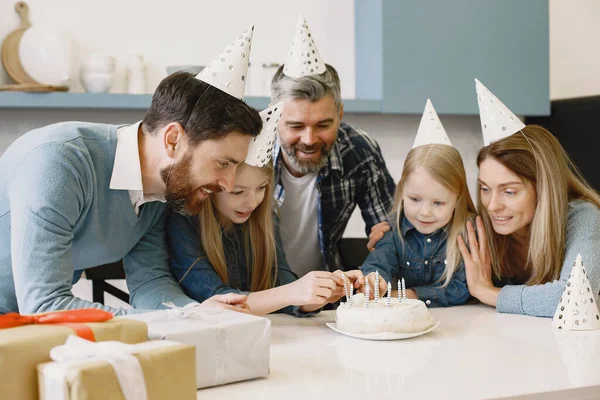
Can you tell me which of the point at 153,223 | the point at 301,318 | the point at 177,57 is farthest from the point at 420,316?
the point at 177,57

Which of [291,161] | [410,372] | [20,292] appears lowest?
[410,372]

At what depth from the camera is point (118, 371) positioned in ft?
3.08

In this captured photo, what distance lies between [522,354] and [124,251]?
923 mm

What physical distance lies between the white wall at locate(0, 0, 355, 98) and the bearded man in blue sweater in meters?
1.91

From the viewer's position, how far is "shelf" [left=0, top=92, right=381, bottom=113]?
3.27m

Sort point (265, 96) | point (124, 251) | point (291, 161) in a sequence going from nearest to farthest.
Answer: point (124, 251), point (291, 161), point (265, 96)

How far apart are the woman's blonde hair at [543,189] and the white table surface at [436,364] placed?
24cm

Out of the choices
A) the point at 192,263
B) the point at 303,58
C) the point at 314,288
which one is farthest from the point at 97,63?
the point at 314,288

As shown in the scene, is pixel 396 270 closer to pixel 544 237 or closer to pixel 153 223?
pixel 544 237

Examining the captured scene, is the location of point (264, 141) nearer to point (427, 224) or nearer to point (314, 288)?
point (314, 288)

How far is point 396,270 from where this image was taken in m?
2.26

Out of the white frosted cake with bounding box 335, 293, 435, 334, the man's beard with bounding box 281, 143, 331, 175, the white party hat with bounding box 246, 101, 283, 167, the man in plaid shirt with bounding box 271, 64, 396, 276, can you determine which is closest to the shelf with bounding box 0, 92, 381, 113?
the man in plaid shirt with bounding box 271, 64, 396, 276

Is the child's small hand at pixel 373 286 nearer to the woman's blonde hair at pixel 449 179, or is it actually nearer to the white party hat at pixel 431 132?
the woman's blonde hair at pixel 449 179

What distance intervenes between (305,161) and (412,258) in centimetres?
44
